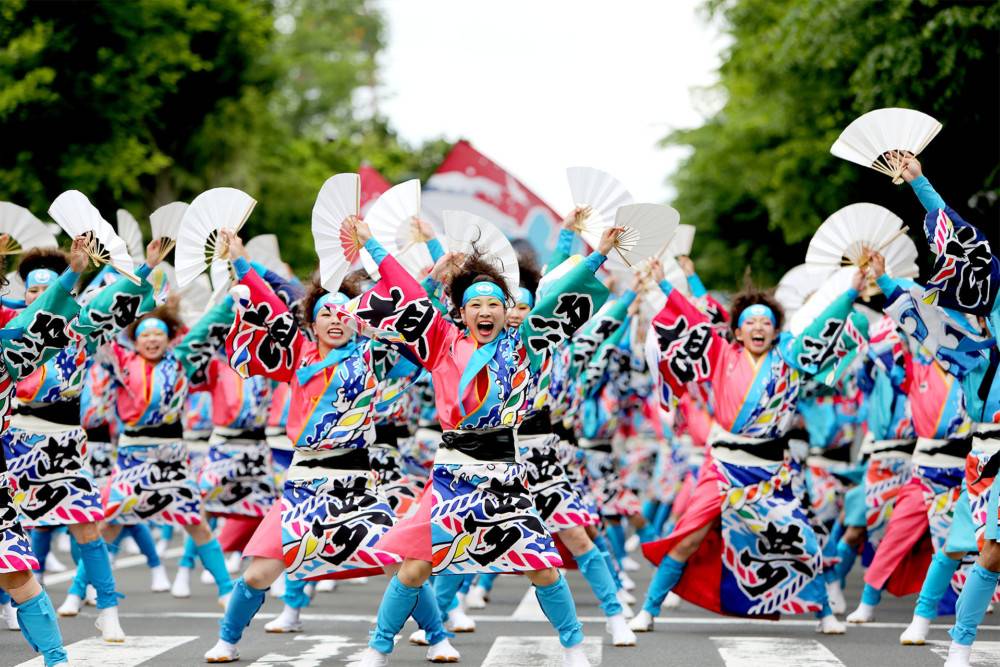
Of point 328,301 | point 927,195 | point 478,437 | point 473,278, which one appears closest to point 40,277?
point 328,301

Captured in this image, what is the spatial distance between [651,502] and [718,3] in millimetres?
6544

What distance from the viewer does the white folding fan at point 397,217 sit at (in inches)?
294

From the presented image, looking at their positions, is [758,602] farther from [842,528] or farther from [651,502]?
[651,502]

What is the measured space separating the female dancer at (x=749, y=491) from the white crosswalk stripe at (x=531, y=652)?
780 millimetres

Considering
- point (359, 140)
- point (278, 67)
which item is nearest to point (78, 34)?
point (278, 67)

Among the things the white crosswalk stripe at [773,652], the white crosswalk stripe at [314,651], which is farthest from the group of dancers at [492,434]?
the white crosswalk stripe at [773,652]

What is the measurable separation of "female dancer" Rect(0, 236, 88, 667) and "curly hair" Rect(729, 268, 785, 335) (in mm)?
3991

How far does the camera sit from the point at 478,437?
675 centimetres

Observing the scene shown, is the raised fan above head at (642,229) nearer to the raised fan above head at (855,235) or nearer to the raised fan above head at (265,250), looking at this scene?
the raised fan above head at (855,235)

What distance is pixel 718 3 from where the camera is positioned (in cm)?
1820

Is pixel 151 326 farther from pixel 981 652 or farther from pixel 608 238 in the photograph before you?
pixel 981 652

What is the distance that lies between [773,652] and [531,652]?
127cm

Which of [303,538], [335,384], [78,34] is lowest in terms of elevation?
[303,538]

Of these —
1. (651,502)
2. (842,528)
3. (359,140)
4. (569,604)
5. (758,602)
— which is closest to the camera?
(569,604)
